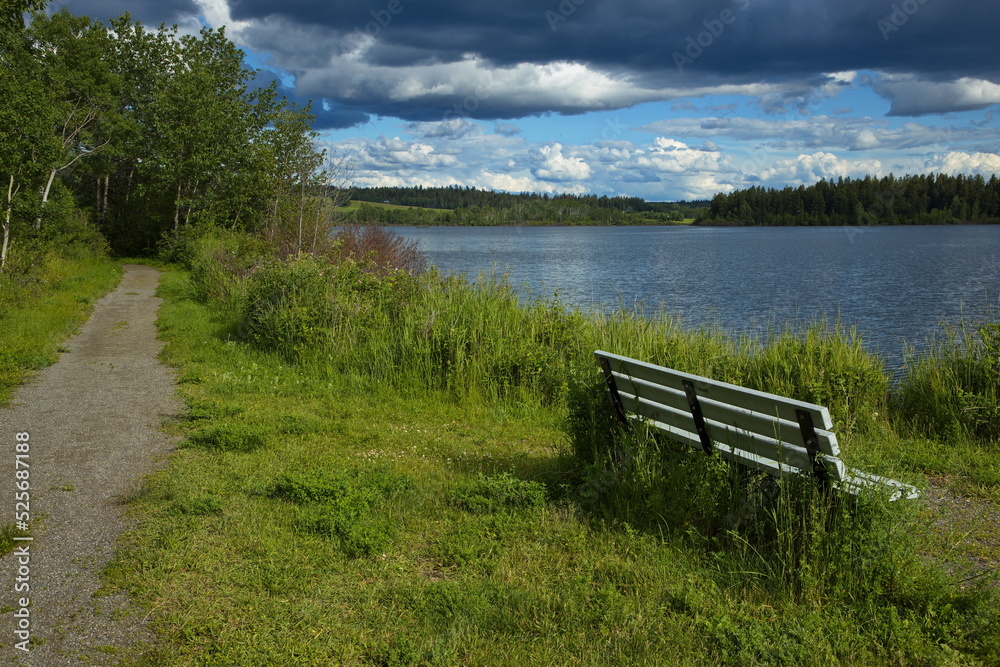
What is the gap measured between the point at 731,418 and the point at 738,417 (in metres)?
0.07

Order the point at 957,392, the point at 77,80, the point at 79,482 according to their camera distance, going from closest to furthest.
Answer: the point at 79,482 → the point at 957,392 → the point at 77,80

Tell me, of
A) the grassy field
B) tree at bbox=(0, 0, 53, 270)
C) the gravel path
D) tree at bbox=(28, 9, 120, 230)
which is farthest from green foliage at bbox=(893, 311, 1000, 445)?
tree at bbox=(28, 9, 120, 230)

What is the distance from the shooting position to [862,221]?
4523 inches

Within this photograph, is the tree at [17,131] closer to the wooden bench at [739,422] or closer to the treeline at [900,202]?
the wooden bench at [739,422]

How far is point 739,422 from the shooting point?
4.21 metres

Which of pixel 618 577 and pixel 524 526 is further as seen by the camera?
pixel 524 526

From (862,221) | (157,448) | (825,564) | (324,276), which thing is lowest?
(157,448)

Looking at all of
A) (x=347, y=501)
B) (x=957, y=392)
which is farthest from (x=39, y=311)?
(x=957, y=392)

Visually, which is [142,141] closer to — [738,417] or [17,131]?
[17,131]

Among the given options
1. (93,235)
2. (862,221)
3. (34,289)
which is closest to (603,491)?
(34,289)

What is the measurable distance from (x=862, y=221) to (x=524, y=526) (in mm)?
125223

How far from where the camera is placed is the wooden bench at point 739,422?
3777 millimetres

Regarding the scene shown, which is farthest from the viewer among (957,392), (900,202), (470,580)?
(900,202)

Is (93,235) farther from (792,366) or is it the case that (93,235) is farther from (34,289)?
(792,366)
